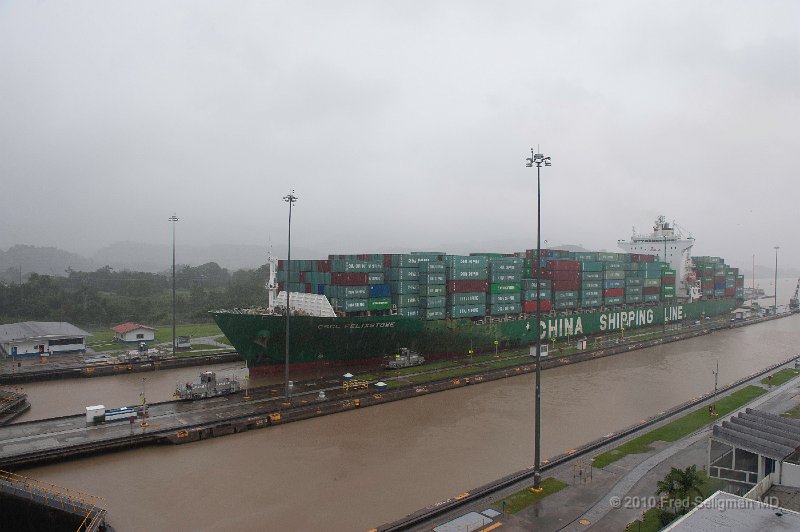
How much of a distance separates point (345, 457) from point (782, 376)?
95.9 ft

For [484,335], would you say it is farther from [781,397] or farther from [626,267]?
[626,267]

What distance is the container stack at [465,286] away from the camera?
124ft

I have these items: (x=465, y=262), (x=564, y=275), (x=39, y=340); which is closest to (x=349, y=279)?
(x=465, y=262)

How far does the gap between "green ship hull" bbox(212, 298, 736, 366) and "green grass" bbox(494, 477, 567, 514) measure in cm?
1802

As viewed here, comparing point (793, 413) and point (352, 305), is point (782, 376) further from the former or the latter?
point (352, 305)

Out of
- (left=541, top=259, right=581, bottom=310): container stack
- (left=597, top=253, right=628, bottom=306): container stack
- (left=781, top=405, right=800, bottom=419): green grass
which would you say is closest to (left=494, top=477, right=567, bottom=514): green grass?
(left=781, top=405, right=800, bottom=419): green grass

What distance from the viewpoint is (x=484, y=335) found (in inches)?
1531

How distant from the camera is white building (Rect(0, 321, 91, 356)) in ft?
118

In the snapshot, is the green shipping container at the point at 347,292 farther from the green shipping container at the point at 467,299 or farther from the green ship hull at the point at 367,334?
the green shipping container at the point at 467,299

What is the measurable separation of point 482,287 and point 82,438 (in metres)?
27.9

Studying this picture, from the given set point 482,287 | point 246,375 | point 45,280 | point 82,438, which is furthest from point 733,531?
point 45,280

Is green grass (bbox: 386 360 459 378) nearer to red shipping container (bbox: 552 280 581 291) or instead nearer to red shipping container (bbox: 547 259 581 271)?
red shipping container (bbox: 552 280 581 291)

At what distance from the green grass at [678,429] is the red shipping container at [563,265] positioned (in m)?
20.3

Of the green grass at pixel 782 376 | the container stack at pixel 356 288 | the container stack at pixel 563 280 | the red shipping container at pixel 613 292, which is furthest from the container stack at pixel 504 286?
the green grass at pixel 782 376
